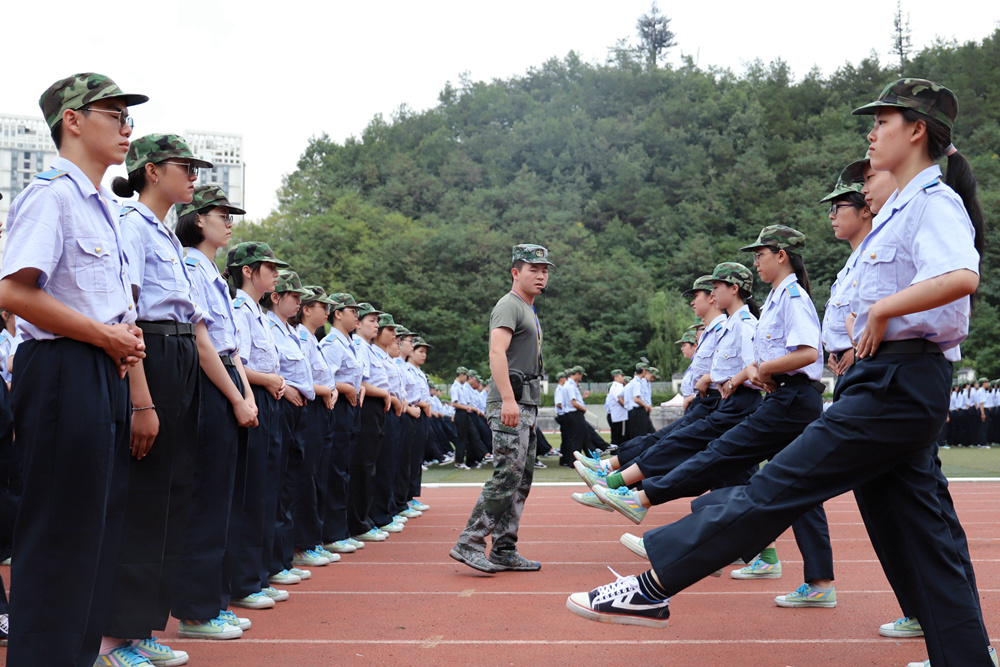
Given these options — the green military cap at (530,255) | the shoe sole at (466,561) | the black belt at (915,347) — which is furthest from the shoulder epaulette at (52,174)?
the shoe sole at (466,561)

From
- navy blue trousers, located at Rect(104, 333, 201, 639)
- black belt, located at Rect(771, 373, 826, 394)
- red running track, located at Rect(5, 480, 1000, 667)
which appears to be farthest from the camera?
black belt, located at Rect(771, 373, 826, 394)

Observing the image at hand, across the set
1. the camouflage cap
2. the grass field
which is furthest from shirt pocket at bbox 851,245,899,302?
the grass field

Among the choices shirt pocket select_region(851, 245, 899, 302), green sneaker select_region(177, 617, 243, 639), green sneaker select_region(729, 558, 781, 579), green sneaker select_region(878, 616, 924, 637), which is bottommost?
green sneaker select_region(729, 558, 781, 579)

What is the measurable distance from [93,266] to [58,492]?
76cm

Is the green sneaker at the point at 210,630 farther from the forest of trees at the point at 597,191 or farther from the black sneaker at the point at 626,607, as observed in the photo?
the forest of trees at the point at 597,191

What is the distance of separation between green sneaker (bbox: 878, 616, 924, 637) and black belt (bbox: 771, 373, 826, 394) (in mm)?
1305

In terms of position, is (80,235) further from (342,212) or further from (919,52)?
(919,52)

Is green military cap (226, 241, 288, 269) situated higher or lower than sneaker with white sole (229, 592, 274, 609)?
higher

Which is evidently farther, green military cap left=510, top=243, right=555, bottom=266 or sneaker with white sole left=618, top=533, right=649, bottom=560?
green military cap left=510, top=243, right=555, bottom=266

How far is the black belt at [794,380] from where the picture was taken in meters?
4.96

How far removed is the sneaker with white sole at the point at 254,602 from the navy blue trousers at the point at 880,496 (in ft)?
8.76

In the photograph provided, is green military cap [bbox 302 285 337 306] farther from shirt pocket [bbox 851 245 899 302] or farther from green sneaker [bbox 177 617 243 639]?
shirt pocket [bbox 851 245 899 302]

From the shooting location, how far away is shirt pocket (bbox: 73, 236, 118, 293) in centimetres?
302

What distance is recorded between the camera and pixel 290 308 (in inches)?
250
